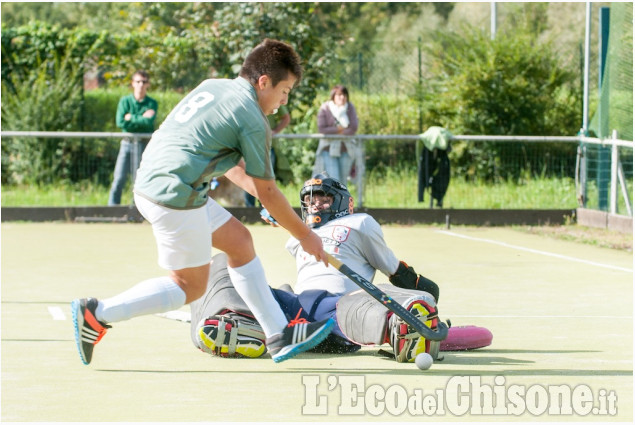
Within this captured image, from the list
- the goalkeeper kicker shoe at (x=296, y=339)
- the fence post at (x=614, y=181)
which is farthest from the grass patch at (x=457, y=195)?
the goalkeeper kicker shoe at (x=296, y=339)

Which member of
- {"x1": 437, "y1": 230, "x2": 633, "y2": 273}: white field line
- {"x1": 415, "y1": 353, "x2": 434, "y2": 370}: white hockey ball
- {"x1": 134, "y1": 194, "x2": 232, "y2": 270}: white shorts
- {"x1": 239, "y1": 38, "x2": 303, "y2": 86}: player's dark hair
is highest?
{"x1": 239, "y1": 38, "x2": 303, "y2": 86}: player's dark hair

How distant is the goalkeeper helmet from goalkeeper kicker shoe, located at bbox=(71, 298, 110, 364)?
1583 millimetres

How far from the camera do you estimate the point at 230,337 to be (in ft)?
21.3

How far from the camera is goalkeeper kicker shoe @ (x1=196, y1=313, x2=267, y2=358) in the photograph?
255 inches

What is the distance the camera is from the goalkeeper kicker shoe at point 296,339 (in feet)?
20.0

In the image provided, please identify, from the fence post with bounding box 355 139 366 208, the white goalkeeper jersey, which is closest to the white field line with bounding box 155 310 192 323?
the white goalkeeper jersey

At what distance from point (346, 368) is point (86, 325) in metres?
1.32

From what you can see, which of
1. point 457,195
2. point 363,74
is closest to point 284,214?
point 457,195

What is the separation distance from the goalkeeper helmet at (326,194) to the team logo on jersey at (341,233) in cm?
15

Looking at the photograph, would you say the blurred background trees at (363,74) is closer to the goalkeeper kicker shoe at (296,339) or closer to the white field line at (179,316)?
the white field line at (179,316)

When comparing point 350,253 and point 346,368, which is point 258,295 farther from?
point 350,253

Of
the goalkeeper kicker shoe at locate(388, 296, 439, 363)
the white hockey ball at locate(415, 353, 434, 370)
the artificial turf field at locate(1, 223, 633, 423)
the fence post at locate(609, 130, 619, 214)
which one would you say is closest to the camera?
the artificial turf field at locate(1, 223, 633, 423)

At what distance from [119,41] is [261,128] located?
17.4m

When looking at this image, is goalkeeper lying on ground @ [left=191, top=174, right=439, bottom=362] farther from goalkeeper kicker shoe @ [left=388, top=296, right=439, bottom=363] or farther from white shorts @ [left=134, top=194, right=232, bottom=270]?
white shorts @ [left=134, top=194, right=232, bottom=270]
